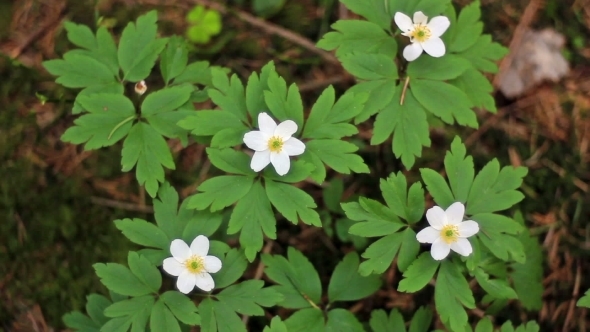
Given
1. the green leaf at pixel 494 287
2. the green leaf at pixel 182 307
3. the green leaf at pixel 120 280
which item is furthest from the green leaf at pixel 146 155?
the green leaf at pixel 494 287

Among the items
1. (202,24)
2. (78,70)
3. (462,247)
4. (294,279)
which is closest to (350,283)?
(294,279)

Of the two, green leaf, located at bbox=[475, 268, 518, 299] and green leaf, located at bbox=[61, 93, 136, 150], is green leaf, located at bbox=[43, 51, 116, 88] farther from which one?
green leaf, located at bbox=[475, 268, 518, 299]

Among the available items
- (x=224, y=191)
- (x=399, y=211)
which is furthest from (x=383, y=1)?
(x=224, y=191)

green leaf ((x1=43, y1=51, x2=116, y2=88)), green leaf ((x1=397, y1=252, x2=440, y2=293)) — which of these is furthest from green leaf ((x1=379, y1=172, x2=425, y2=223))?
green leaf ((x1=43, y1=51, x2=116, y2=88))

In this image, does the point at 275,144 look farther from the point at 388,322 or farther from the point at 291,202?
the point at 388,322

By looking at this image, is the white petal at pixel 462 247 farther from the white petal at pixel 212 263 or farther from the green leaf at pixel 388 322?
the white petal at pixel 212 263

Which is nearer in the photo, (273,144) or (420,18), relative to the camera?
(273,144)
